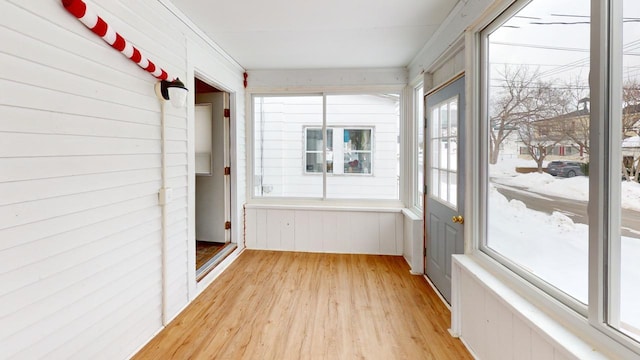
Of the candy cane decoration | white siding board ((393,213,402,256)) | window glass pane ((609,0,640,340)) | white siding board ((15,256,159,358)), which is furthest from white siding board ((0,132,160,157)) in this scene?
white siding board ((393,213,402,256))

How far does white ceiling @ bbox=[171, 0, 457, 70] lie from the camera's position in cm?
229

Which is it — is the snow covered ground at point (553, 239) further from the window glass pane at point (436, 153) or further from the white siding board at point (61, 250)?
the white siding board at point (61, 250)

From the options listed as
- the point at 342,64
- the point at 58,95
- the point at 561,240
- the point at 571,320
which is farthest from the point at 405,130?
the point at 58,95

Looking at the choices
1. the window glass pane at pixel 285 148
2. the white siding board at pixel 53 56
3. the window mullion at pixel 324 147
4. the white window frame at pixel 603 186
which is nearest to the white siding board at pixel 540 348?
the white window frame at pixel 603 186

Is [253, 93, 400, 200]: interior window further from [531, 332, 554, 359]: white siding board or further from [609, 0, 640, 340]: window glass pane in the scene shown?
[609, 0, 640, 340]: window glass pane

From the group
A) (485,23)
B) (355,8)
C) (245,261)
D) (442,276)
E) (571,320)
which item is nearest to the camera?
(571,320)

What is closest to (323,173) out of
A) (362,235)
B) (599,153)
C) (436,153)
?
(362,235)

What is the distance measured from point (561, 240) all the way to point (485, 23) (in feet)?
4.70

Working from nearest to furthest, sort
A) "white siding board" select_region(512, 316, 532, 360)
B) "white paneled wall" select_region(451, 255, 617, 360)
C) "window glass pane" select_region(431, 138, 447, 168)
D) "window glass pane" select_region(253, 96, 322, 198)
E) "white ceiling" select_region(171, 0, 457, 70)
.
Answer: "white paneled wall" select_region(451, 255, 617, 360) < "white siding board" select_region(512, 316, 532, 360) < "white ceiling" select_region(171, 0, 457, 70) < "window glass pane" select_region(431, 138, 447, 168) < "window glass pane" select_region(253, 96, 322, 198)

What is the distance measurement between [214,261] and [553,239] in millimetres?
3061

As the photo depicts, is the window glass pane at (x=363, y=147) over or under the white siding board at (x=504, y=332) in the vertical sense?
over

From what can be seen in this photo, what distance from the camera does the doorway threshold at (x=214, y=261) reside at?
9.60ft

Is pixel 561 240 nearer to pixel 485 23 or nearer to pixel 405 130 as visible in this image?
pixel 485 23

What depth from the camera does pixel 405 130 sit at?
150 inches
